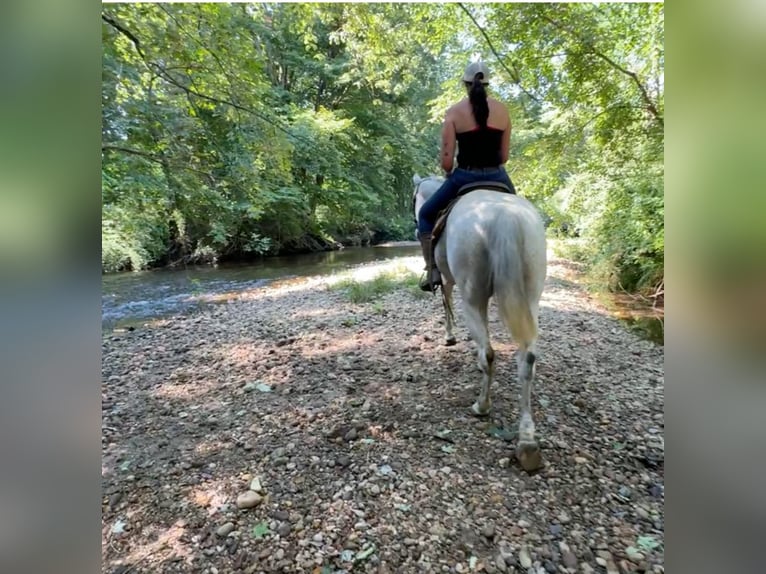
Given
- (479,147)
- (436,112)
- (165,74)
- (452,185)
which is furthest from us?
(436,112)

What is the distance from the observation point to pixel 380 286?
533cm

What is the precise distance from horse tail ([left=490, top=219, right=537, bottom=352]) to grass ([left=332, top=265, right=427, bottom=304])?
8.76ft

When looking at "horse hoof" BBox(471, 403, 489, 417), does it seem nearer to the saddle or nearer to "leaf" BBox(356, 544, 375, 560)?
"leaf" BBox(356, 544, 375, 560)

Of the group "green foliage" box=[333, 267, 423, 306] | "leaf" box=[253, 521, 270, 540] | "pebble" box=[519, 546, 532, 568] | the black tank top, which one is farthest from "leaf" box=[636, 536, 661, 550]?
"green foliage" box=[333, 267, 423, 306]

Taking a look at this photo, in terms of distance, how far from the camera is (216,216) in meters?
6.48

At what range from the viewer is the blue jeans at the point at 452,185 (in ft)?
6.96

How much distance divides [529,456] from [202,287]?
604cm

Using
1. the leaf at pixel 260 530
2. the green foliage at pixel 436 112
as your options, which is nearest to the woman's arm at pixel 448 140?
the green foliage at pixel 436 112

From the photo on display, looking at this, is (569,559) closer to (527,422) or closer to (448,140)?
(527,422)

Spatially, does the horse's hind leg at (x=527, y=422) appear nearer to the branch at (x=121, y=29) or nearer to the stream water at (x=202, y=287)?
the stream water at (x=202, y=287)

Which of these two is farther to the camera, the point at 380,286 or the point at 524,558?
the point at 380,286

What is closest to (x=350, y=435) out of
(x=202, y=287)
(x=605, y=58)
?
(x=605, y=58)
